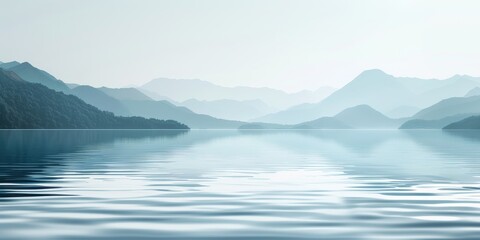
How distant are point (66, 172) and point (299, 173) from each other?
60.3 ft

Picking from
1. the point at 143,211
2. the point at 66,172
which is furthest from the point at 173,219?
the point at 66,172

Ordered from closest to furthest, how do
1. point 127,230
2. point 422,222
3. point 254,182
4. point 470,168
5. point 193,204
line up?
Answer: point 127,230, point 422,222, point 193,204, point 254,182, point 470,168

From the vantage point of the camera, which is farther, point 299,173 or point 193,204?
point 299,173

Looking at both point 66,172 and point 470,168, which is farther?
point 470,168

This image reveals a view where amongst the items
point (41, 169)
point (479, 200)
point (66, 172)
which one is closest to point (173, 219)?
point (479, 200)

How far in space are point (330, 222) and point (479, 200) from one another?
11.5 metres

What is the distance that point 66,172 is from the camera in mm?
52625

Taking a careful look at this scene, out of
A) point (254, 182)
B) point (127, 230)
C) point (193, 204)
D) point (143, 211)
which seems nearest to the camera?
point (127, 230)

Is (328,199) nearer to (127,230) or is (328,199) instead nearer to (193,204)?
(193,204)

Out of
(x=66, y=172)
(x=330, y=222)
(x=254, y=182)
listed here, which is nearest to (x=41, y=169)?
(x=66, y=172)

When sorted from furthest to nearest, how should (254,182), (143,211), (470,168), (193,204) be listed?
1. (470,168)
2. (254,182)
3. (193,204)
4. (143,211)

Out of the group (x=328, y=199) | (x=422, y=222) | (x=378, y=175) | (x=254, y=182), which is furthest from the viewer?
(x=378, y=175)

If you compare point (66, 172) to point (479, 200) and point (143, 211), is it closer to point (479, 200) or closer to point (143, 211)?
point (143, 211)

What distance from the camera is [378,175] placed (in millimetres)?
52312
